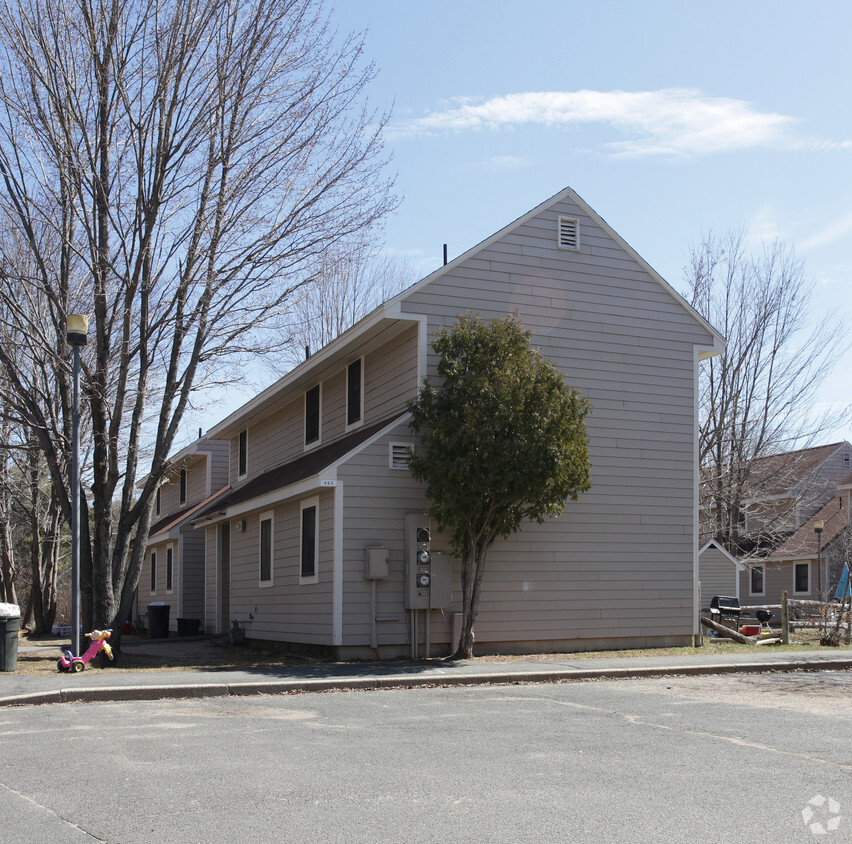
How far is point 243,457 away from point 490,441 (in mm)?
14178

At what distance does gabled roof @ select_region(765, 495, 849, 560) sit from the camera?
4225 cm

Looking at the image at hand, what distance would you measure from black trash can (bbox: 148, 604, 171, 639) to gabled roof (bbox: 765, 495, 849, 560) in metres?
24.3

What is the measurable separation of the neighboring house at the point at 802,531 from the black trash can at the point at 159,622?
19839mm

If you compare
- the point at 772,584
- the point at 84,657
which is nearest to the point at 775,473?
the point at 772,584

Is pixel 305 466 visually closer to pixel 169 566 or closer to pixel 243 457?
pixel 243 457

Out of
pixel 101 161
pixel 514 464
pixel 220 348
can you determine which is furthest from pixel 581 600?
pixel 101 161

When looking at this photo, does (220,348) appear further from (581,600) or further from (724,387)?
(724,387)

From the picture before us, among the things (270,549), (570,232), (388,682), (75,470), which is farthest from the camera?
(270,549)

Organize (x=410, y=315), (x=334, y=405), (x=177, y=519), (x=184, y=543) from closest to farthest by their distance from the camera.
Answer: (x=410, y=315)
(x=334, y=405)
(x=184, y=543)
(x=177, y=519)

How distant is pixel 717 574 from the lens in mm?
34969

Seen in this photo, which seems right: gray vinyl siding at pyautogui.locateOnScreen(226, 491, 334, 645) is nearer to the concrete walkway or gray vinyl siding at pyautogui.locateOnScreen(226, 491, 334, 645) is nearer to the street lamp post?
the concrete walkway

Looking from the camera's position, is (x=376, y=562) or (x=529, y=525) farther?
(x=529, y=525)

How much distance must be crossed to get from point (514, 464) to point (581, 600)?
4.39 meters

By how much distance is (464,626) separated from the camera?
1680 centimetres
